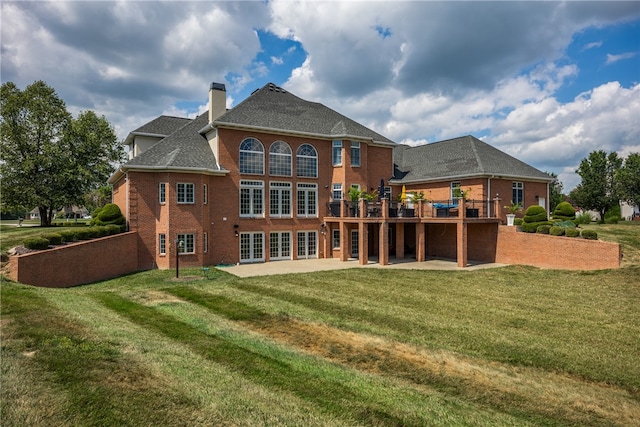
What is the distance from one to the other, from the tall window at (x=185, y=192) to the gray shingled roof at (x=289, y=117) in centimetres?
442

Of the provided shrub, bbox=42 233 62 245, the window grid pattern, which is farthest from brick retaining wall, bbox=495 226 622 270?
shrub, bbox=42 233 62 245

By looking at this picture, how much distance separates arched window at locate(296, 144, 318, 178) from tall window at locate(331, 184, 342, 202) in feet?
5.34

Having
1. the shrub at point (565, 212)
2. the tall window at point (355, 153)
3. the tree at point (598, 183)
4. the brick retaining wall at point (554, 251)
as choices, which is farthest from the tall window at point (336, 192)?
the tree at point (598, 183)

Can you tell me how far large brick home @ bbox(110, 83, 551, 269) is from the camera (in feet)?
68.3

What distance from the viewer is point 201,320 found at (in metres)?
9.91

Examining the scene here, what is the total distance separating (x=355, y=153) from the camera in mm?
26641

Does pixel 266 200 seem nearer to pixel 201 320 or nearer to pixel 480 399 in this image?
pixel 201 320

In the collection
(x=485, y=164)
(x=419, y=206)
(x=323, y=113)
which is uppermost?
(x=323, y=113)

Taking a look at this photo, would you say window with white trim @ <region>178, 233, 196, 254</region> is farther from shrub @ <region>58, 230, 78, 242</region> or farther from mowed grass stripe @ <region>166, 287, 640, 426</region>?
mowed grass stripe @ <region>166, 287, 640, 426</region>

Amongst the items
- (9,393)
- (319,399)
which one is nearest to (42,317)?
(9,393)

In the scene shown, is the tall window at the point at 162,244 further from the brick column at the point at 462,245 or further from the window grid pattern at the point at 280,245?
the brick column at the point at 462,245

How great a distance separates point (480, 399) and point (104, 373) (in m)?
6.13

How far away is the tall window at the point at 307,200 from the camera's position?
25.5 meters

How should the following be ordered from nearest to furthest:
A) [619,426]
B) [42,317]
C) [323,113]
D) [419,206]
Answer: [619,426] < [42,317] < [419,206] < [323,113]
